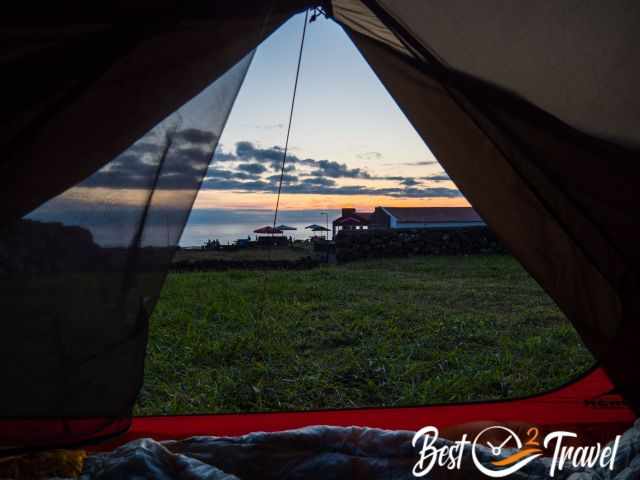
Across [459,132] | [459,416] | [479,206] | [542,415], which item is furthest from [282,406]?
[459,132]

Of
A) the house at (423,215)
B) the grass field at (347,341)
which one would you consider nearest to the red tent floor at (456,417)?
the grass field at (347,341)

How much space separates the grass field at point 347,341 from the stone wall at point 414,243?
1.19 ft

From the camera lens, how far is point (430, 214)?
3.57 metres

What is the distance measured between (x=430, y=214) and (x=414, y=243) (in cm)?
94

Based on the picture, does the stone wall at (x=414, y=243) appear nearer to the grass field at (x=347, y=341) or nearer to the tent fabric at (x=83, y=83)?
the grass field at (x=347, y=341)

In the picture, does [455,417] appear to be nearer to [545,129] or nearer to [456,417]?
[456,417]

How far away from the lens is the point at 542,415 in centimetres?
150

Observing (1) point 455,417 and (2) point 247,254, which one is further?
(2) point 247,254

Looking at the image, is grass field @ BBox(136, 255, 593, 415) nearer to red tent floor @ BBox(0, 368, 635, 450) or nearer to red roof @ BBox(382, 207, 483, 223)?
red tent floor @ BBox(0, 368, 635, 450)

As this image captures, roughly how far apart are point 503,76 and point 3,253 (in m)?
1.02

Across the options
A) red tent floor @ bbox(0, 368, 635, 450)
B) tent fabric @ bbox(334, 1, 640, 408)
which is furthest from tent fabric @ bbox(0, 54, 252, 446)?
tent fabric @ bbox(334, 1, 640, 408)

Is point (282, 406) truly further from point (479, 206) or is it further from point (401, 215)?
point (401, 215)

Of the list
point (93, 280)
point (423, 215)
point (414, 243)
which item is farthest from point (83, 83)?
point (414, 243)

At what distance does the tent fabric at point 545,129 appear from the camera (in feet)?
2.93
